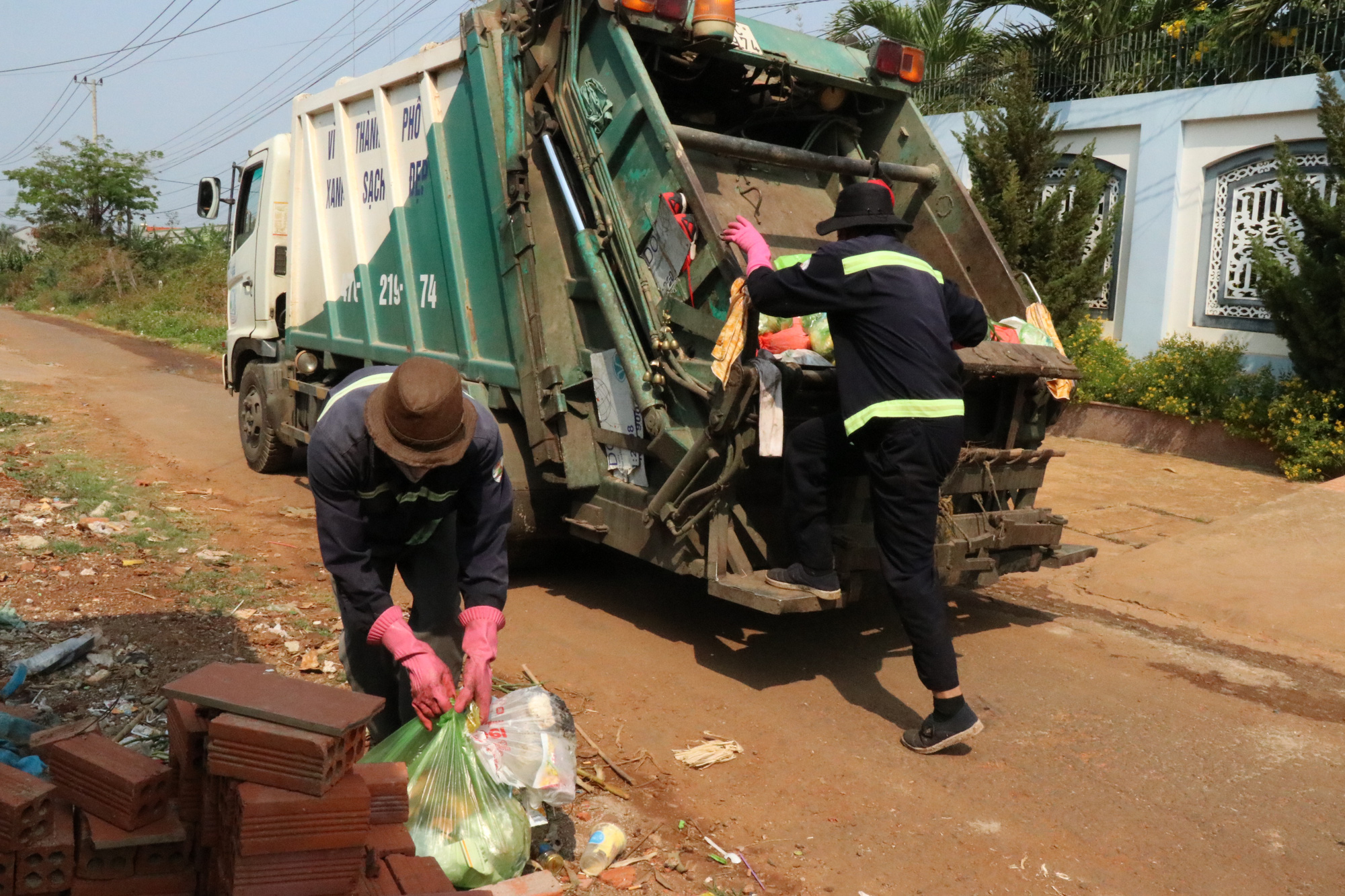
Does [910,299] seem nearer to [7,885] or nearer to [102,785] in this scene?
[102,785]

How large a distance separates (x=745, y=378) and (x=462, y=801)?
5.70ft

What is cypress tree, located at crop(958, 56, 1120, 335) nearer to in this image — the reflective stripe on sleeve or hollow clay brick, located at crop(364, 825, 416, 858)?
the reflective stripe on sleeve

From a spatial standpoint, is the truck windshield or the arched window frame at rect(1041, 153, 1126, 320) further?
the arched window frame at rect(1041, 153, 1126, 320)

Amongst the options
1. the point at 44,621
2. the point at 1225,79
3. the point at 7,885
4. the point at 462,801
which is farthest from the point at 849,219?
the point at 1225,79

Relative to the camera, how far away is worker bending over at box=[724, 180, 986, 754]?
3617mm

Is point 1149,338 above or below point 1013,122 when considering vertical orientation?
below

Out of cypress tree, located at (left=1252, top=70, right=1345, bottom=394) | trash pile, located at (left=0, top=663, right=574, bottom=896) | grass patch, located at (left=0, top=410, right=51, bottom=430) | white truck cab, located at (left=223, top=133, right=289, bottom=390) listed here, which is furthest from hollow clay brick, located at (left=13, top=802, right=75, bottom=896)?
grass patch, located at (left=0, top=410, right=51, bottom=430)

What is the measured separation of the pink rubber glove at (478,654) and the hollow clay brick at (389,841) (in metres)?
0.32

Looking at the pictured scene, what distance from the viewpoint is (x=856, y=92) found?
533 cm

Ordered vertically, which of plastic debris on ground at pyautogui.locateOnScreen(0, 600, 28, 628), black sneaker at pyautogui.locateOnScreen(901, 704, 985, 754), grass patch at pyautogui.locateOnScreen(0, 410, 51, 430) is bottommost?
black sneaker at pyautogui.locateOnScreen(901, 704, 985, 754)

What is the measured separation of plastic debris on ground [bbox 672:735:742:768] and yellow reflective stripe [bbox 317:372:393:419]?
1582mm

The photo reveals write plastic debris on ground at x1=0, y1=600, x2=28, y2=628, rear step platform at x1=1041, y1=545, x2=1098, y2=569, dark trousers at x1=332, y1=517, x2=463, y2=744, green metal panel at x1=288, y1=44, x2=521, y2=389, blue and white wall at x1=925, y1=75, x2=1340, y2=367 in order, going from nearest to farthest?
dark trousers at x1=332, y1=517, x2=463, y2=744 → plastic debris on ground at x1=0, y1=600, x2=28, y2=628 → rear step platform at x1=1041, y1=545, x2=1098, y2=569 → green metal panel at x1=288, y1=44, x2=521, y2=389 → blue and white wall at x1=925, y1=75, x2=1340, y2=367

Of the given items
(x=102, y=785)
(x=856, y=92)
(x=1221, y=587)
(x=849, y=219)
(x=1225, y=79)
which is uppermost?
(x=1225, y=79)

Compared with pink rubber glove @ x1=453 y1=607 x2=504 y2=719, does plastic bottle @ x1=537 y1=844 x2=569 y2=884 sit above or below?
below
